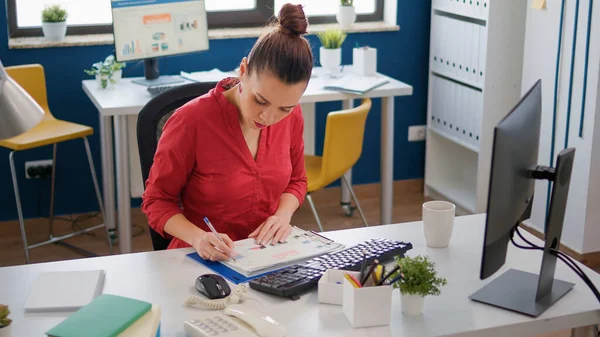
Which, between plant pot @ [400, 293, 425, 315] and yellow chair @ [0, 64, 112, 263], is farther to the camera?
yellow chair @ [0, 64, 112, 263]

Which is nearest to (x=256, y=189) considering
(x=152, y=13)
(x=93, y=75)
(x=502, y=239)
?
(x=502, y=239)

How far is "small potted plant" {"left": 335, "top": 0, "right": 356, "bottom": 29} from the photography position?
4.22 meters

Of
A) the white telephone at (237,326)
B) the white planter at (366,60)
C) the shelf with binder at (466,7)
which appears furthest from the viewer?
the white planter at (366,60)

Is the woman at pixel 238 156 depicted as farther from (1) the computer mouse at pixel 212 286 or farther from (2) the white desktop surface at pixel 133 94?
(2) the white desktop surface at pixel 133 94

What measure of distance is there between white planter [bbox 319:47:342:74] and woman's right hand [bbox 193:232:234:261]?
224 cm

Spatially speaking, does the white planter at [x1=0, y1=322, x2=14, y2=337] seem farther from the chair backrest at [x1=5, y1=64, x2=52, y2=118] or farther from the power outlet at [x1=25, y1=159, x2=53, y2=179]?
the power outlet at [x1=25, y1=159, x2=53, y2=179]

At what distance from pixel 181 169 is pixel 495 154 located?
2.74 feet

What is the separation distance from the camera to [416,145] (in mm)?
4602

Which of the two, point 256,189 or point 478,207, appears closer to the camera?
point 256,189

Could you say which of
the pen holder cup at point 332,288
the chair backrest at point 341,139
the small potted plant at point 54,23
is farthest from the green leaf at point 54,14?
the pen holder cup at point 332,288

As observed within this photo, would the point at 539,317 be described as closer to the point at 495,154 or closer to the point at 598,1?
the point at 495,154

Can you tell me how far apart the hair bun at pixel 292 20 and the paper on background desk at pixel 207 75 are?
193 cm

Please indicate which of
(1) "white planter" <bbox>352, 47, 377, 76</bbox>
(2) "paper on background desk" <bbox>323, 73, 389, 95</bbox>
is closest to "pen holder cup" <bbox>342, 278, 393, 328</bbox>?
(2) "paper on background desk" <bbox>323, 73, 389, 95</bbox>

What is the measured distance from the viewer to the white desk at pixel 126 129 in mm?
3305
